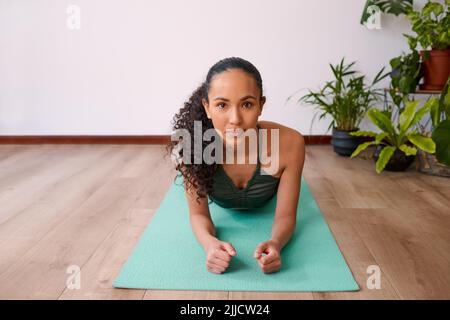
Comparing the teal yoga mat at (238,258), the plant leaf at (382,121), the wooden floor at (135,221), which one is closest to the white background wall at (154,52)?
the wooden floor at (135,221)

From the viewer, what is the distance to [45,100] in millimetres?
3627

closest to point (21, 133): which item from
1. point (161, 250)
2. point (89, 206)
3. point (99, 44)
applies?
point (99, 44)

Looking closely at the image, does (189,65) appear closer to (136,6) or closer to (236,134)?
(136,6)

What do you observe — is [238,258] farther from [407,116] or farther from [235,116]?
[407,116]

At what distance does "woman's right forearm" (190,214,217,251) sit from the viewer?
Result: 152cm

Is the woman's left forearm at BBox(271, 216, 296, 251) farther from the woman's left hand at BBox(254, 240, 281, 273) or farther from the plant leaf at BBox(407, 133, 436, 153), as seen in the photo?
the plant leaf at BBox(407, 133, 436, 153)

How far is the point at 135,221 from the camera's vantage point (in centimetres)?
191

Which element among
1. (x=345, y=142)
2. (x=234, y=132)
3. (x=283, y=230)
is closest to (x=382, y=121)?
(x=345, y=142)

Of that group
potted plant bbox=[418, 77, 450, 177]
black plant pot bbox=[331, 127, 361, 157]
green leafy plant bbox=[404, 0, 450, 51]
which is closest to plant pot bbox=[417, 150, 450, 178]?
potted plant bbox=[418, 77, 450, 177]

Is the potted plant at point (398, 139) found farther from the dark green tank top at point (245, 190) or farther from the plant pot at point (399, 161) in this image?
the dark green tank top at point (245, 190)

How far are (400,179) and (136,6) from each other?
2.35 meters

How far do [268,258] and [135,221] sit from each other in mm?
762

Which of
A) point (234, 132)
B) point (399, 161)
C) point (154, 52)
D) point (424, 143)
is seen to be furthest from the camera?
point (154, 52)

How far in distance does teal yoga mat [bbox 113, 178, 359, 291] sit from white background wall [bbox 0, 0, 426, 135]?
5.84 ft
